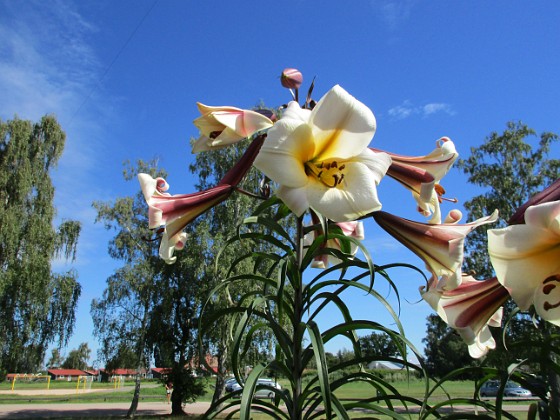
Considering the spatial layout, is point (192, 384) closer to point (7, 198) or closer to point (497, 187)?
point (7, 198)

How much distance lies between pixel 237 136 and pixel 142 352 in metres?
14.9

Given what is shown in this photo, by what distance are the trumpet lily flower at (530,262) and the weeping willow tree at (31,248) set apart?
13.4m

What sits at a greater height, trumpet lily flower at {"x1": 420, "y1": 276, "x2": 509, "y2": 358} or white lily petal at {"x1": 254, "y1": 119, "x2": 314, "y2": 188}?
white lily petal at {"x1": 254, "y1": 119, "x2": 314, "y2": 188}

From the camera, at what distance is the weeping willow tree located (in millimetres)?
12047

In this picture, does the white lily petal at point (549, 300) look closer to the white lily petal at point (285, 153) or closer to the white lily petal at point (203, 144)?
the white lily petal at point (285, 153)

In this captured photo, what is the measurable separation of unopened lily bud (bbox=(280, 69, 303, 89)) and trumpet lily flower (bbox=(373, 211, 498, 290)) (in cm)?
41

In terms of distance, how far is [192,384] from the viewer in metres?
14.7

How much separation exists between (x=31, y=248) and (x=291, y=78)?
13.4m

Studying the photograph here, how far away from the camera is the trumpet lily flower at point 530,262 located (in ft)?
1.86

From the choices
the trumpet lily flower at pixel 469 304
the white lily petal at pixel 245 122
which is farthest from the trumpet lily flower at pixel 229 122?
the trumpet lily flower at pixel 469 304

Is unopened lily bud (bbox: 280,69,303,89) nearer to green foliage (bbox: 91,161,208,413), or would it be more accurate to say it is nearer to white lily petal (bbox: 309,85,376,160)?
white lily petal (bbox: 309,85,376,160)

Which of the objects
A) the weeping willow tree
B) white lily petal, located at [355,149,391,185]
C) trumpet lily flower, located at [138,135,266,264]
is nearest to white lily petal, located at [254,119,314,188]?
white lily petal, located at [355,149,391,185]

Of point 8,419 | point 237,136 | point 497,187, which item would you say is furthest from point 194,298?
point 237,136

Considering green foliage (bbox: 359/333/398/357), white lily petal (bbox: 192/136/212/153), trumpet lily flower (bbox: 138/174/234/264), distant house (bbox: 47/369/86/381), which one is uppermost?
white lily petal (bbox: 192/136/212/153)
